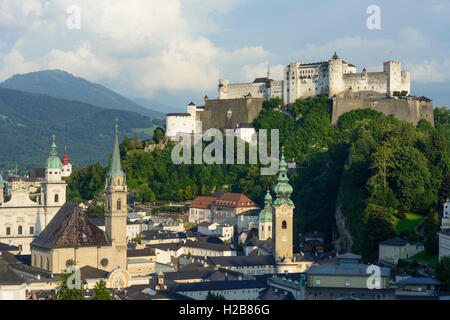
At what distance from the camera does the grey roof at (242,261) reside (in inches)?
2570

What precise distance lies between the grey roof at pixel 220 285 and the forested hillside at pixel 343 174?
1186 cm

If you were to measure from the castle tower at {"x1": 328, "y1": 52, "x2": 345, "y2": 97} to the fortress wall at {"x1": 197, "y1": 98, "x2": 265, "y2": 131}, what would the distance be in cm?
1008

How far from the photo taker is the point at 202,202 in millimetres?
97062

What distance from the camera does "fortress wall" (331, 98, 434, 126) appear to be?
98.9 m

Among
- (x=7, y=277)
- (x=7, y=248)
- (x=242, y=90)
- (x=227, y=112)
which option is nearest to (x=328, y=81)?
(x=242, y=90)

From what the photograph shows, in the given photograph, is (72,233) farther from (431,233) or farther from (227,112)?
(227,112)

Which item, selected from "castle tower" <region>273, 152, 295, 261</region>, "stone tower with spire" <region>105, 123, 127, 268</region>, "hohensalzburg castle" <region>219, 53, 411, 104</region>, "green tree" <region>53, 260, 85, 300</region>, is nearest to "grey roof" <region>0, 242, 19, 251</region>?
"stone tower with spire" <region>105, 123, 127, 268</region>

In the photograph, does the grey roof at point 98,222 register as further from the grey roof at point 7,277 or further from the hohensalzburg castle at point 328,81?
the hohensalzburg castle at point 328,81

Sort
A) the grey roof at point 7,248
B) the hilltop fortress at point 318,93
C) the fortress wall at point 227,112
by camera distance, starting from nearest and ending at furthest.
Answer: the grey roof at point 7,248 → the hilltop fortress at point 318,93 → the fortress wall at point 227,112

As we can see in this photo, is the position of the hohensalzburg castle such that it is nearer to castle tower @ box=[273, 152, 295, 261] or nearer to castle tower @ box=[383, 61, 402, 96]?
castle tower @ box=[383, 61, 402, 96]

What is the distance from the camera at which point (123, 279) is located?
183 ft

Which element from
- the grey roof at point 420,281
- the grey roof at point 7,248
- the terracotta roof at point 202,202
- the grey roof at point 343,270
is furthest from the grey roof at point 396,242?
the terracotta roof at point 202,202

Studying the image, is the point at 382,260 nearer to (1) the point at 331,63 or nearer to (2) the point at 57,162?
(2) the point at 57,162
